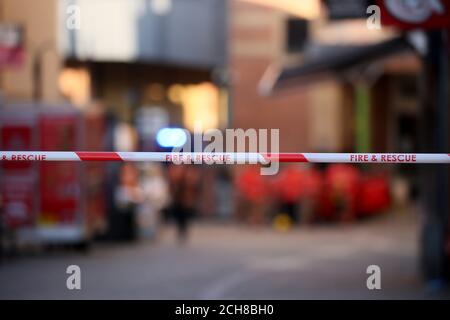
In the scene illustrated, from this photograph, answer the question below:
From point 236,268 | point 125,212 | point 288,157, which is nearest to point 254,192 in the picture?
point 125,212

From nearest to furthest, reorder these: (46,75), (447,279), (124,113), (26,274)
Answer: (447,279)
(26,274)
(46,75)
(124,113)

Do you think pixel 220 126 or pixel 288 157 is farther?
pixel 220 126

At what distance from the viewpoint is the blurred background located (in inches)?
494

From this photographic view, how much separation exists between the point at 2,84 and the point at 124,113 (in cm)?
1382

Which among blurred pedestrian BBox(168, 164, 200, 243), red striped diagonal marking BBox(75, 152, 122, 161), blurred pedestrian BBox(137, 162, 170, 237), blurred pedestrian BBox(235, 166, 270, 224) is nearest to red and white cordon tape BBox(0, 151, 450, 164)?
red striped diagonal marking BBox(75, 152, 122, 161)

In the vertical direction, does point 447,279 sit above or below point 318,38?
below

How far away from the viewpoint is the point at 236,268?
14.5m

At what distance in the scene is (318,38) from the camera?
29.6 meters

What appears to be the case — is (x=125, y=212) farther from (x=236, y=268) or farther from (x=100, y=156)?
(x=100, y=156)

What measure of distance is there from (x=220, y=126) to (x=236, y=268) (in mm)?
18124

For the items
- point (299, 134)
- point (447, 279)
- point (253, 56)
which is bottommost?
point (447, 279)

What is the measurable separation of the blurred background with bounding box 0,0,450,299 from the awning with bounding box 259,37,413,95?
0.06m

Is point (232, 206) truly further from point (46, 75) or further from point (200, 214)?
point (46, 75)
